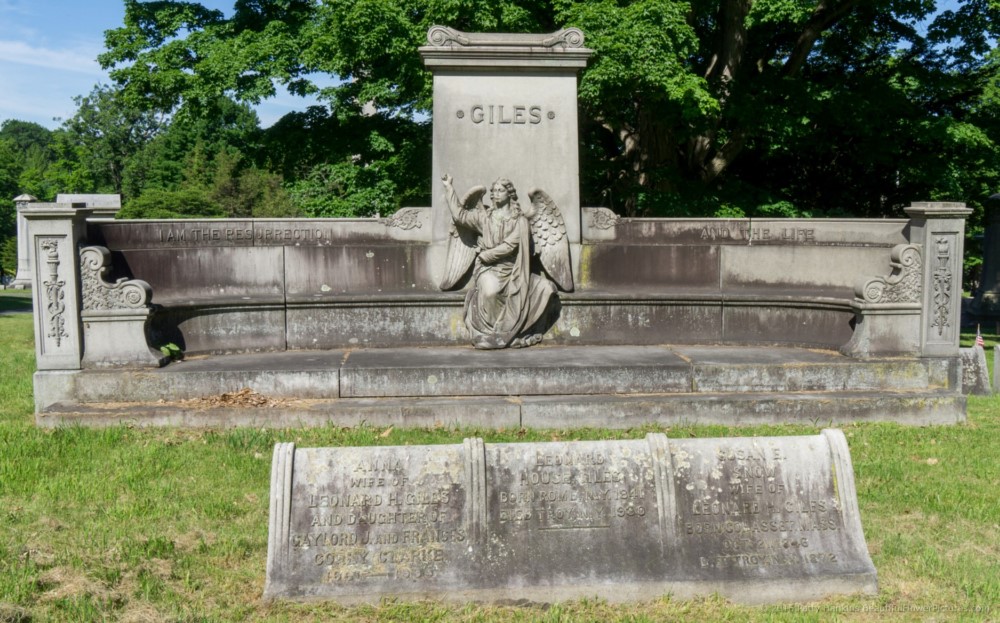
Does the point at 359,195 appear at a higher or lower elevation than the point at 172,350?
higher

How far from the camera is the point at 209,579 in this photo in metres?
5.44

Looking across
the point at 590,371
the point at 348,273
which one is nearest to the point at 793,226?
the point at 590,371

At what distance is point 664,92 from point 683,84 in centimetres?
33

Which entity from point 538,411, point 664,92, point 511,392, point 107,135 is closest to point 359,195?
point 664,92

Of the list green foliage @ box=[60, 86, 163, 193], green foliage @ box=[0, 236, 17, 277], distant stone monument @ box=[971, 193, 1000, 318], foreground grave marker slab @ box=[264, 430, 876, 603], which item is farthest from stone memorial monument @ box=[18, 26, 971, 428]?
green foliage @ box=[60, 86, 163, 193]

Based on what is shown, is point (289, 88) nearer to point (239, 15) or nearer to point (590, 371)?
point (239, 15)

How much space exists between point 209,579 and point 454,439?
2.99m

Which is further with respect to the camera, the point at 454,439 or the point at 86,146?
the point at 86,146

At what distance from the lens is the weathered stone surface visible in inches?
442

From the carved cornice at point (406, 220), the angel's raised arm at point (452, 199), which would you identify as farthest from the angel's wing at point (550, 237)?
the carved cornice at point (406, 220)

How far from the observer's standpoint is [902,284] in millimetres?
9719

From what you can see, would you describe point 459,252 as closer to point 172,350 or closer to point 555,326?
point 555,326

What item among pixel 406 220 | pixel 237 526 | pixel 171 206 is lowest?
pixel 237 526

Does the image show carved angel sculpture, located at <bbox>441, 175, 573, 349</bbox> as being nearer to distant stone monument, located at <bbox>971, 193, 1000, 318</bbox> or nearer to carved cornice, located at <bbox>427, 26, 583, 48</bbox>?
carved cornice, located at <bbox>427, 26, 583, 48</bbox>
